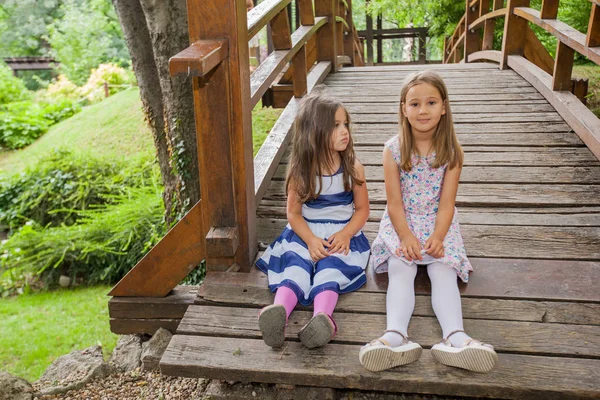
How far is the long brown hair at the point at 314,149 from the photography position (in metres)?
2.36

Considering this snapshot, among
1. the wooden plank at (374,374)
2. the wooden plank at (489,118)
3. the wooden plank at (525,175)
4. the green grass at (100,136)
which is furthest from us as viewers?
the green grass at (100,136)

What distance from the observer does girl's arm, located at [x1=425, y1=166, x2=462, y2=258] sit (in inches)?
87.5

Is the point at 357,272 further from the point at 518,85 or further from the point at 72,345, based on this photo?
the point at 72,345

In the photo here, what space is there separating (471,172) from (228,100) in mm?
1709

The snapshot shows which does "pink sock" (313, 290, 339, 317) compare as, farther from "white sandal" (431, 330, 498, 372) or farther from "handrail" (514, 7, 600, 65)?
"handrail" (514, 7, 600, 65)

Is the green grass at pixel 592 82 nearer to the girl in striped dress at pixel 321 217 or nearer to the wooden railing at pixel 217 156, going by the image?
the girl in striped dress at pixel 321 217

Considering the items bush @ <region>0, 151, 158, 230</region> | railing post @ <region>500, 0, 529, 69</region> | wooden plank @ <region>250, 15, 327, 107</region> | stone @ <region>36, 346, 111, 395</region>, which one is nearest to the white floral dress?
wooden plank @ <region>250, 15, 327, 107</region>

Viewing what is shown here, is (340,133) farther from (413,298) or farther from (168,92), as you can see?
(168,92)

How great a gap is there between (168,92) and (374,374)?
2217 millimetres

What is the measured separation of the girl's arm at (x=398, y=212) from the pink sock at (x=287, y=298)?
0.46m

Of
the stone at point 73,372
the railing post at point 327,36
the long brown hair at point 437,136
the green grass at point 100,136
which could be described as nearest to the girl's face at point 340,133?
the long brown hair at point 437,136

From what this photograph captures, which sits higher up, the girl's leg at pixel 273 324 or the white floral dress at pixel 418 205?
the white floral dress at pixel 418 205

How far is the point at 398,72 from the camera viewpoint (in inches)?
228

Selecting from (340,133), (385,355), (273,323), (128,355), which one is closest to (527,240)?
(340,133)
